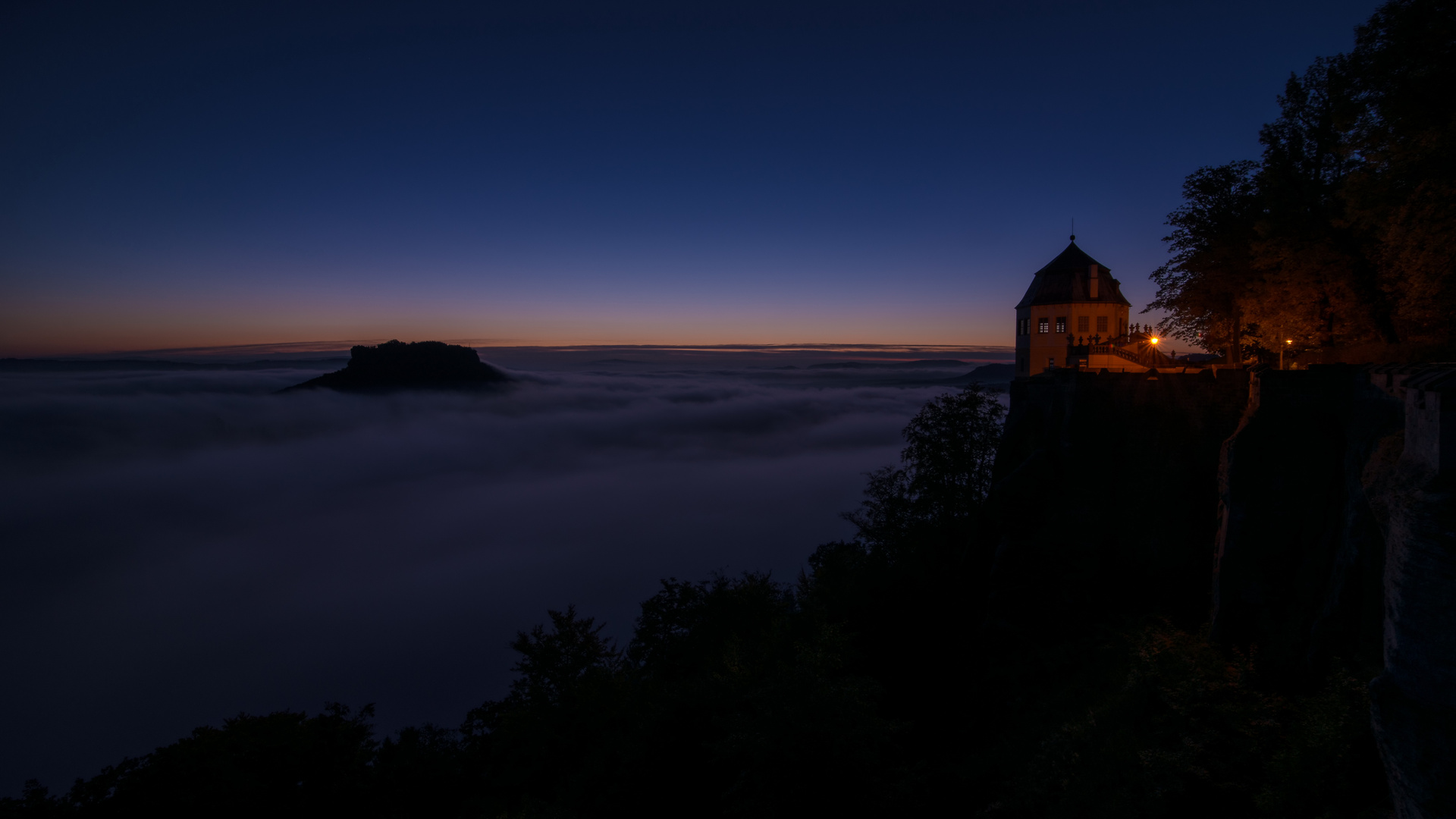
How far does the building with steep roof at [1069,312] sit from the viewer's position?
38.1 m

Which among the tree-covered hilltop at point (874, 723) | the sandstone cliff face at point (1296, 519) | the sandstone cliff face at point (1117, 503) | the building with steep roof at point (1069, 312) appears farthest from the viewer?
the building with steep roof at point (1069, 312)

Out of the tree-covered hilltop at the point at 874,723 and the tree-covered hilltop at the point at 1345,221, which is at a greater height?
the tree-covered hilltop at the point at 1345,221

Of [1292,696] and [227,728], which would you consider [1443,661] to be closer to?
[1292,696]

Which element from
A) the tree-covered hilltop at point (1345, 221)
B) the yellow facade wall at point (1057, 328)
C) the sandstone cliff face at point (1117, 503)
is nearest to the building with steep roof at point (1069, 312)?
the yellow facade wall at point (1057, 328)

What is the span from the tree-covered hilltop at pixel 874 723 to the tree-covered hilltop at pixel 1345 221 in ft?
31.8

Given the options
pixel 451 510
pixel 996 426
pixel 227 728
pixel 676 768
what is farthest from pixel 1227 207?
pixel 451 510

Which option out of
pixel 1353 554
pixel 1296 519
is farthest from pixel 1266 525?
pixel 1353 554

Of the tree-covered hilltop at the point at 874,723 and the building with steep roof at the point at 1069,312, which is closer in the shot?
the tree-covered hilltop at the point at 874,723

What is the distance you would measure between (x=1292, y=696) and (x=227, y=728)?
36874 mm

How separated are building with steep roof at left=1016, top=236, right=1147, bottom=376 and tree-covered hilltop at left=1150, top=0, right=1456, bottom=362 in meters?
11.7

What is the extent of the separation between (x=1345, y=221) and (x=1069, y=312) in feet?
78.9

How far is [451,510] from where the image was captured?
191375mm

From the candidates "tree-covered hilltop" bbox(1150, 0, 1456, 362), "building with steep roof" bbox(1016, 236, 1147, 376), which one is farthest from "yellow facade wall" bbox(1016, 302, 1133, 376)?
"tree-covered hilltop" bbox(1150, 0, 1456, 362)

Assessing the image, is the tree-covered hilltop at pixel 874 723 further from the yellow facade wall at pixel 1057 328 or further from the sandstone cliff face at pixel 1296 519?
the yellow facade wall at pixel 1057 328
